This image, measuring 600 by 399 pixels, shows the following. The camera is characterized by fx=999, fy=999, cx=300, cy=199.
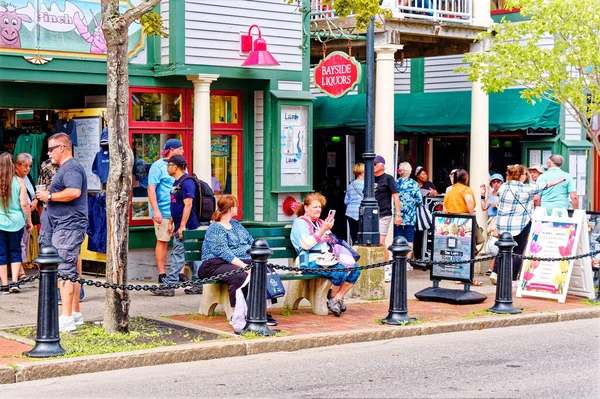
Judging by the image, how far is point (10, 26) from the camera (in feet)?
42.6

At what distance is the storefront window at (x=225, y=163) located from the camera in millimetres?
15438

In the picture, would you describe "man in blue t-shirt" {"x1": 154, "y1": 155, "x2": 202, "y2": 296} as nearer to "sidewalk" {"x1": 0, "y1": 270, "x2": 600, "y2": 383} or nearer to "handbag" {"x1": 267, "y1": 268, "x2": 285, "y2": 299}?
"sidewalk" {"x1": 0, "y1": 270, "x2": 600, "y2": 383}

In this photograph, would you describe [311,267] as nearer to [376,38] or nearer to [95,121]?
[95,121]

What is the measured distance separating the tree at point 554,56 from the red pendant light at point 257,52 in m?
4.26

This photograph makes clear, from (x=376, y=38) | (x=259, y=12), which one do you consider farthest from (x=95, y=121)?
(x=376, y=38)

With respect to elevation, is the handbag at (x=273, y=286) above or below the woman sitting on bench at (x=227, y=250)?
below

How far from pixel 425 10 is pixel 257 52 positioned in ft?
13.5

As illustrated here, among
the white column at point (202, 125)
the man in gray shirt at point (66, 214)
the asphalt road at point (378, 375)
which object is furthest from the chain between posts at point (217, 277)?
the white column at point (202, 125)

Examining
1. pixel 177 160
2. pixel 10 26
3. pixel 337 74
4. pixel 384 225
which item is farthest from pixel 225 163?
pixel 10 26

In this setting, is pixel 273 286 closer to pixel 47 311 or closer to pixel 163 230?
pixel 47 311

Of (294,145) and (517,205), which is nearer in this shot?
(517,205)

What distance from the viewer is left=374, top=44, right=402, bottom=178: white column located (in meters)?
17.0

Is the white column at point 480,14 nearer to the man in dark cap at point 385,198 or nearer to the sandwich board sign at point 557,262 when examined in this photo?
the man in dark cap at point 385,198

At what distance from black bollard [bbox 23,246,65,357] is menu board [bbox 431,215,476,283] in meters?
5.72
